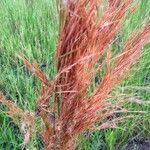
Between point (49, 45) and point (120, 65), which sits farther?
point (49, 45)

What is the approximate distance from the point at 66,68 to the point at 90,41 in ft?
0.34

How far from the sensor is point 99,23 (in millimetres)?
1071

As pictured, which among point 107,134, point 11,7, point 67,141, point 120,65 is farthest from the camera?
point 11,7

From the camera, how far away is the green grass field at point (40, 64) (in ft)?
5.47

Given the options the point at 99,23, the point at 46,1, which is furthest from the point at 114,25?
the point at 46,1

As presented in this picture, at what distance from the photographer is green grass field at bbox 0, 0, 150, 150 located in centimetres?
167

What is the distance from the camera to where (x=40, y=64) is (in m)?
1.92

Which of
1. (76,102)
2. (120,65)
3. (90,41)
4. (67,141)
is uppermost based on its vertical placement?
(90,41)

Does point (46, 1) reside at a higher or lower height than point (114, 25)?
lower

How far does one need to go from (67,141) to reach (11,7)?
4.41ft

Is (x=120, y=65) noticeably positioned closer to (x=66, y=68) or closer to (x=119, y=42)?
(x=66, y=68)

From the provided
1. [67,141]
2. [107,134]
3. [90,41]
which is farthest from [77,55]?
[107,134]

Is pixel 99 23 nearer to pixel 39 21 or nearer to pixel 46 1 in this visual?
pixel 39 21

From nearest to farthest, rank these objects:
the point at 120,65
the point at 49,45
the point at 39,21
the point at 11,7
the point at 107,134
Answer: the point at 120,65 < the point at 107,134 < the point at 49,45 < the point at 39,21 < the point at 11,7
